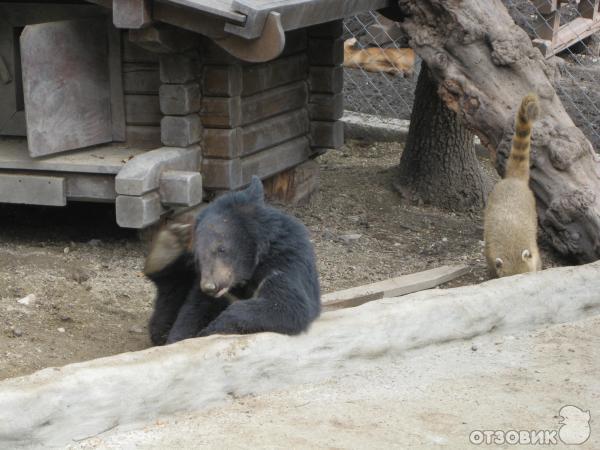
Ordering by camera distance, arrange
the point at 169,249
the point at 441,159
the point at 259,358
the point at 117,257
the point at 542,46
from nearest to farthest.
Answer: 1. the point at 259,358
2. the point at 169,249
3. the point at 117,257
4. the point at 441,159
5. the point at 542,46

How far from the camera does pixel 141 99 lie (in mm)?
6988

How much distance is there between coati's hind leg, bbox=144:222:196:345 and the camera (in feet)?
15.6

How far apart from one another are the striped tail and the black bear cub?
7.28 feet

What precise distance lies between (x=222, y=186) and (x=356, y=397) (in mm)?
2797

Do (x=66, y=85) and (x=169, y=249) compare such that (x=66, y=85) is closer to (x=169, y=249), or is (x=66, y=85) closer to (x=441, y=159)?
(x=169, y=249)

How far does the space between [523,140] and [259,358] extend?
2.79 m

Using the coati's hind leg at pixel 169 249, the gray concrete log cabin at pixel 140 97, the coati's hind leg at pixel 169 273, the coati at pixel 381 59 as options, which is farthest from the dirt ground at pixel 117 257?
the coati at pixel 381 59

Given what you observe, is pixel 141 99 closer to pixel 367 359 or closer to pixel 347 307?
pixel 347 307

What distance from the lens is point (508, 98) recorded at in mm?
6695

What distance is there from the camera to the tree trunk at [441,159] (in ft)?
28.0

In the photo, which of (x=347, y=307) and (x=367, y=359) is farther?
(x=347, y=307)

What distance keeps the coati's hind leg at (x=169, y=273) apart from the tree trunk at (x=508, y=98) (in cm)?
274

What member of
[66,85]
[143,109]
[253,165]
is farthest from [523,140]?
[66,85]

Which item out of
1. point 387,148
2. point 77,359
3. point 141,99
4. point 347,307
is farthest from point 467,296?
point 387,148
